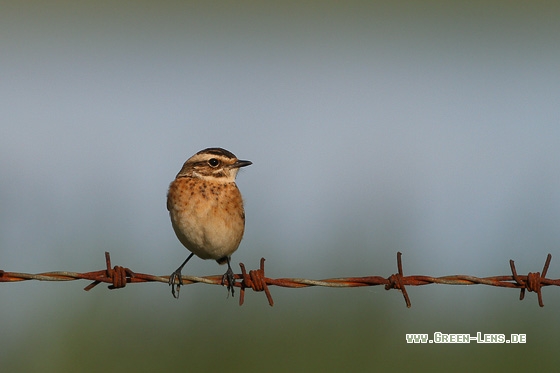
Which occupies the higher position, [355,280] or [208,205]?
[208,205]

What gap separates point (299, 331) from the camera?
921 centimetres

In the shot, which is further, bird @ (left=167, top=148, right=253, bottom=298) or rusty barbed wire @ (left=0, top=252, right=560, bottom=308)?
bird @ (left=167, top=148, right=253, bottom=298)

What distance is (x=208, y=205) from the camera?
7.51 metres

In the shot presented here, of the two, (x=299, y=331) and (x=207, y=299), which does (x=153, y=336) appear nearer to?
(x=207, y=299)

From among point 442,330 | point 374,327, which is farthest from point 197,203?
point 442,330

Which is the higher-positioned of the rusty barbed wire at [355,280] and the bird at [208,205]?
the bird at [208,205]

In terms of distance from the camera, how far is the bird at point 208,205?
7.44m

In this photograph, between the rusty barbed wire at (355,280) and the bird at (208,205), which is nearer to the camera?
the rusty barbed wire at (355,280)

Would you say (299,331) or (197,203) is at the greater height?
(197,203)

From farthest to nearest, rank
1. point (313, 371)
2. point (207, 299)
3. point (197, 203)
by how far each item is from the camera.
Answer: point (207, 299), point (313, 371), point (197, 203)

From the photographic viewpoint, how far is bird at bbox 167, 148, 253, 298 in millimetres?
7438

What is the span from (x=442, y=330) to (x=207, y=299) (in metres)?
2.64

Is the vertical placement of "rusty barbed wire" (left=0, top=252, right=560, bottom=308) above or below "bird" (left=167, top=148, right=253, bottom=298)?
below

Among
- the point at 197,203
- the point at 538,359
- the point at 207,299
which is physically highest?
the point at 197,203
